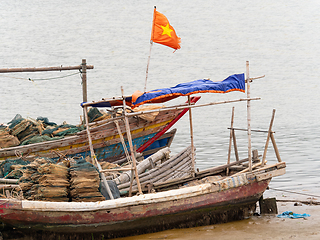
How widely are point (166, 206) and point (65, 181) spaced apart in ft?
6.83

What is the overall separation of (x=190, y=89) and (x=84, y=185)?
289 centimetres

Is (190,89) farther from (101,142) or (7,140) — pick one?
(7,140)

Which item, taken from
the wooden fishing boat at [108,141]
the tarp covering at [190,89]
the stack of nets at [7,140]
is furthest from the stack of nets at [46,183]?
the stack of nets at [7,140]

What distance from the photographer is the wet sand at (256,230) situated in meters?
8.30

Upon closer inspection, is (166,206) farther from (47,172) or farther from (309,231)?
(309,231)

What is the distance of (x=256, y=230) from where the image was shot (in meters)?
8.73

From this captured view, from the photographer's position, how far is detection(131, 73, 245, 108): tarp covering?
8.00 m

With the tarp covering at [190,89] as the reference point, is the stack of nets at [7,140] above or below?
below

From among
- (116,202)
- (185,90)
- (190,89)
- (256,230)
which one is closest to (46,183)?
(116,202)

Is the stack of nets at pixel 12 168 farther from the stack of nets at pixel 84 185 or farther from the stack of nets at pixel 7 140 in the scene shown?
the stack of nets at pixel 84 185

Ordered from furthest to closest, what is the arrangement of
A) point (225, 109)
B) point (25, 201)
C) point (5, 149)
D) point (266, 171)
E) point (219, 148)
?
1. point (225, 109)
2. point (219, 148)
3. point (5, 149)
4. point (266, 171)
5. point (25, 201)

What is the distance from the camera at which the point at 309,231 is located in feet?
28.0

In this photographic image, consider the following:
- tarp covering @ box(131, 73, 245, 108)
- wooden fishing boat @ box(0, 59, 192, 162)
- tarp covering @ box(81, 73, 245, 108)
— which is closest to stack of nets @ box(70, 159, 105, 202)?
tarp covering @ box(81, 73, 245, 108)

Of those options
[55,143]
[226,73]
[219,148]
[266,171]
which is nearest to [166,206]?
[266,171]
